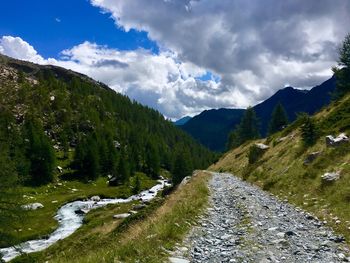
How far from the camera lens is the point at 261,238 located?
15805mm

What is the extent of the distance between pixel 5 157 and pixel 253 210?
80.0ft

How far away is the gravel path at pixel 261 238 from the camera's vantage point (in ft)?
43.2

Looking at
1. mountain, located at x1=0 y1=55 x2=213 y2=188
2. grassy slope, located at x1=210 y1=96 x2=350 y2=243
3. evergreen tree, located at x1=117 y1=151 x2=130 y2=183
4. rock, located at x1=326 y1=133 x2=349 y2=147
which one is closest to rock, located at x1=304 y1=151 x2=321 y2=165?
grassy slope, located at x1=210 y1=96 x2=350 y2=243

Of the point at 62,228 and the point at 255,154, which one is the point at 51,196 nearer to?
the point at 62,228

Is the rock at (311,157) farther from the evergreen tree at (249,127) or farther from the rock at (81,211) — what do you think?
the evergreen tree at (249,127)

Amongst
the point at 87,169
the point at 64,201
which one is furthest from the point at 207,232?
the point at 87,169

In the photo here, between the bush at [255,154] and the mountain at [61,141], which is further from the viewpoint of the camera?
the mountain at [61,141]

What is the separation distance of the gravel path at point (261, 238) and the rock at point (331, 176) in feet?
14.0

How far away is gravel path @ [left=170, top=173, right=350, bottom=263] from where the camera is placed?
13.2 meters

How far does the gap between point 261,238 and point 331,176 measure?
42.5 ft

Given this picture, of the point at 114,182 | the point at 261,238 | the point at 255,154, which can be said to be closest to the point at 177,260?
the point at 261,238

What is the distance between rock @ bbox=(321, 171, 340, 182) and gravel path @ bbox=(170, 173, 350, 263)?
4275 mm

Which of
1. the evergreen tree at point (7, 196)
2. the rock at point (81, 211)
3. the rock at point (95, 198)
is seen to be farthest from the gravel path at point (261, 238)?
the rock at point (95, 198)

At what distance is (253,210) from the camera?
22656mm
